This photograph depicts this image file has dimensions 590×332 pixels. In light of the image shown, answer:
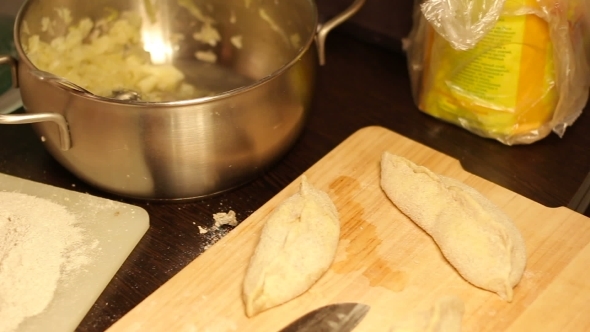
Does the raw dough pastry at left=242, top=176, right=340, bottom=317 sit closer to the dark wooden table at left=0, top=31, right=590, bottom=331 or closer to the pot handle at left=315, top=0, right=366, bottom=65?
the dark wooden table at left=0, top=31, right=590, bottom=331

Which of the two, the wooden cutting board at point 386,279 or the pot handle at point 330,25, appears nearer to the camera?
the wooden cutting board at point 386,279

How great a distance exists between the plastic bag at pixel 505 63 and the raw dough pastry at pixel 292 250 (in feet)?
0.91

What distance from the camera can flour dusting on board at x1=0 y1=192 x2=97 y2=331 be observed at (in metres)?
0.64

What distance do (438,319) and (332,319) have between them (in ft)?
0.34

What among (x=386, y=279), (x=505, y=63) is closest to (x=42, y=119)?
(x=386, y=279)

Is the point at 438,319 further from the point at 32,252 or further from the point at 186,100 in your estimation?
the point at 32,252

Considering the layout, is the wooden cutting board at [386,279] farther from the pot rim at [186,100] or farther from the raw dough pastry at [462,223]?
the pot rim at [186,100]

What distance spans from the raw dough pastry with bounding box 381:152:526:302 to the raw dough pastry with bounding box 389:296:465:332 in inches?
1.4

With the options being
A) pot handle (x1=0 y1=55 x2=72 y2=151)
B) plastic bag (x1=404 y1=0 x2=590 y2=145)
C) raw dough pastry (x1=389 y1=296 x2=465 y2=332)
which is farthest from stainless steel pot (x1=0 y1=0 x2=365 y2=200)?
raw dough pastry (x1=389 y1=296 x2=465 y2=332)

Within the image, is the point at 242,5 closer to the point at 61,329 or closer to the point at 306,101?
the point at 306,101

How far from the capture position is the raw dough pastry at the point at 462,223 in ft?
2.08

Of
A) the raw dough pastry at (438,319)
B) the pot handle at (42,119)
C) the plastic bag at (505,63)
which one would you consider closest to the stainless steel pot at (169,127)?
the pot handle at (42,119)

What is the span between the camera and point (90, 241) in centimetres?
72

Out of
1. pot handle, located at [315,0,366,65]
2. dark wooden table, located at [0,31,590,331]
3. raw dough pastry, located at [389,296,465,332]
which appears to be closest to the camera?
raw dough pastry, located at [389,296,465,332]
